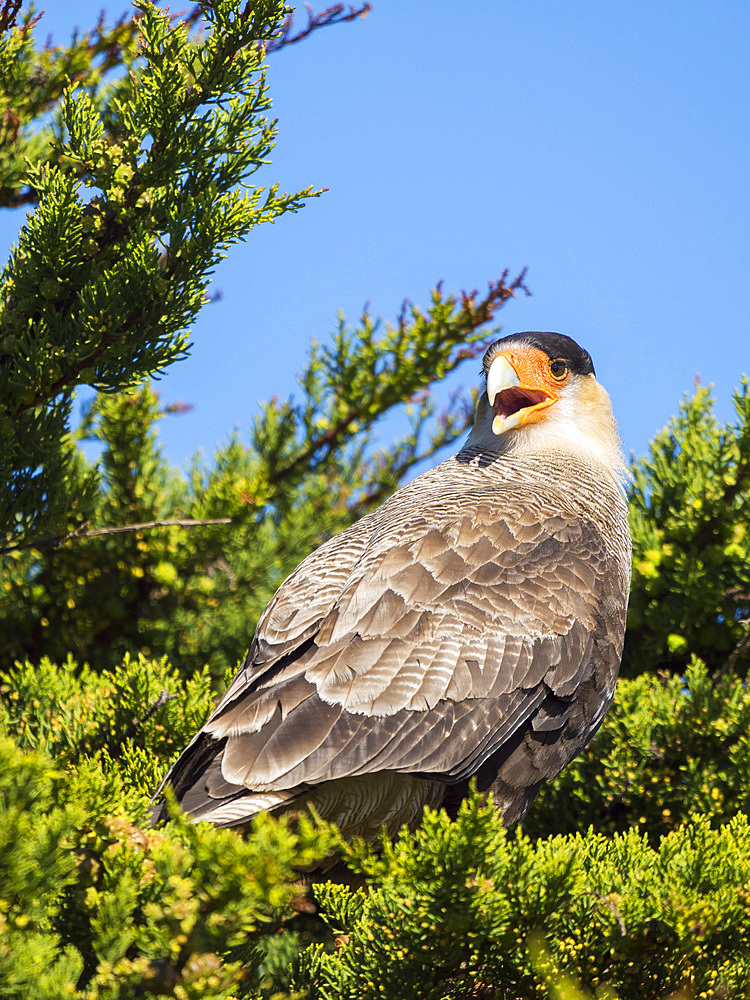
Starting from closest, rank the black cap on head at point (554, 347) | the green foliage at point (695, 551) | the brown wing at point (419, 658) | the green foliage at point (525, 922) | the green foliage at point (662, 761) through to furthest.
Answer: the green foliage at point (525, 922) < the brown wing at point (419, 658) < the green foliage at point (662, 761) < the green foliage at point (695, 551) < the black cap on head at point (554, 347)

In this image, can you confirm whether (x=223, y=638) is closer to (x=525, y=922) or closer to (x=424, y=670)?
(x=424, y=670)

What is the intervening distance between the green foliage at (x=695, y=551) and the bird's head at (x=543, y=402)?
0.32 meters

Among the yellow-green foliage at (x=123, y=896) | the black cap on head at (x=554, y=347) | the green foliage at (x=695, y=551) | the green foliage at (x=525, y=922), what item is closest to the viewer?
the yellow-green foliage at (x=123, y=896)

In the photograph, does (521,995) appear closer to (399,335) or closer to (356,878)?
(356,878)

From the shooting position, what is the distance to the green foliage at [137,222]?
2770mm

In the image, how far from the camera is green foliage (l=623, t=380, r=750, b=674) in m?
3.88

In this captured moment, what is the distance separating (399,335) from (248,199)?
151cm

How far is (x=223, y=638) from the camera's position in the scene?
4.43 meters

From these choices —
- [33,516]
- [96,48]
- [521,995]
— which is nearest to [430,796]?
[521,995]

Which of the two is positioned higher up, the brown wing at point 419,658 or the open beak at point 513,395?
the open beak at point 513,395

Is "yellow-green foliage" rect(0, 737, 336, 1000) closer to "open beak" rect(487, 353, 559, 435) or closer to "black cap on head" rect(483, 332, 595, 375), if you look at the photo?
"open beak" rect(487, 353, 559, 435)

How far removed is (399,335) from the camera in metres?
4.28

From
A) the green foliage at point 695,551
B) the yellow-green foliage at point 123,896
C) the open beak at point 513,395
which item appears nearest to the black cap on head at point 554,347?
the open beak at point 513,395

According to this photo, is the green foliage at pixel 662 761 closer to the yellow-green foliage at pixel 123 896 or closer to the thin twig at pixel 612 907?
the thin twig at pixel 612 907
